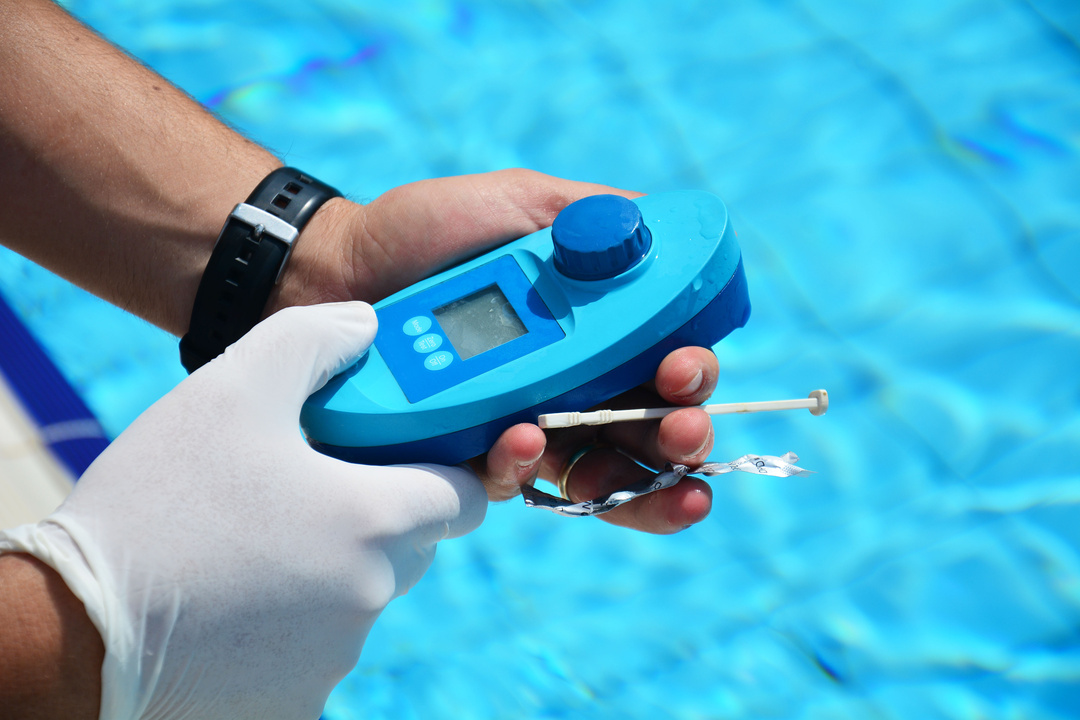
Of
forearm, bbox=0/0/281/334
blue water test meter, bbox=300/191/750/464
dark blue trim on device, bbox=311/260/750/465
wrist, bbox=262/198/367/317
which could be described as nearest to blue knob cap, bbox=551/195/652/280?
blue water test meter, bbox=300/191/750/464

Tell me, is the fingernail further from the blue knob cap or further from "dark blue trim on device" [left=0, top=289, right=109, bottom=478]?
"dark blue trim on device" [left=0, top=289, right=109, bottom=478]

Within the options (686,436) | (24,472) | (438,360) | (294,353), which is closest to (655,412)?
(686,436)

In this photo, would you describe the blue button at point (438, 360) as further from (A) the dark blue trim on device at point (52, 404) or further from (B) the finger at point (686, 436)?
(A) the dark blue trim on device at point (52, 404)

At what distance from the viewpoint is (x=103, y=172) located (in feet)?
3.91

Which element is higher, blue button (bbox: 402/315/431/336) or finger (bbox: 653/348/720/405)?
blue button (bbox: 402/315/431/336)

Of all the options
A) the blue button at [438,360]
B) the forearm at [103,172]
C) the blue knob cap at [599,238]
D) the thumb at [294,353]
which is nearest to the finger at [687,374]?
the blue knob cap at [599,238]

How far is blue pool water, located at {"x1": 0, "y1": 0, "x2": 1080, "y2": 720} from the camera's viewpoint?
4.54 feet

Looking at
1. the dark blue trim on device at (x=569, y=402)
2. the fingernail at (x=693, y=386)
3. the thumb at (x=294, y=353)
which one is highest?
the thumb at (x=294, y=353)

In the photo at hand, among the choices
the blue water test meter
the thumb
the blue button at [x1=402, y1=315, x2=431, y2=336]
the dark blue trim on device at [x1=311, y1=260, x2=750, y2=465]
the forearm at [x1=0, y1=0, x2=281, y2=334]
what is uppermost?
the forearm at [x1=0, y1=0, x2=281, y2=334]

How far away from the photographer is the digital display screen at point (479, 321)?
0.94 metres

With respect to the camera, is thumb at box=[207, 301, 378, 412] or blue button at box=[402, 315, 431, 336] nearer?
thumb at box=[207, 301, 378, 412]

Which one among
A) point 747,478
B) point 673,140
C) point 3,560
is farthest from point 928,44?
point 3,560

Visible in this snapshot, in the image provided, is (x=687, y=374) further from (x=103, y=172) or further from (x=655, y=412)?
(x=103, y=172)

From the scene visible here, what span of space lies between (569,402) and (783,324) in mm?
925
